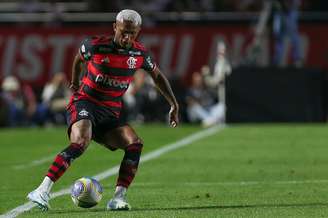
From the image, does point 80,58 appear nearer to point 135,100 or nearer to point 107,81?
point 107,81

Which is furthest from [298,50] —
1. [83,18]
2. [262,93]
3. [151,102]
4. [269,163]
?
[269,163]

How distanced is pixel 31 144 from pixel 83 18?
31.6 ft

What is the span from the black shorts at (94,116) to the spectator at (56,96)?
18.4 m

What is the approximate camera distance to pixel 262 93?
26.0 meters

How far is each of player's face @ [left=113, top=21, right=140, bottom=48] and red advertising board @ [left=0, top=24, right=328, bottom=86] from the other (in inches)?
759

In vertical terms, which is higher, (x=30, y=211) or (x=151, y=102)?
(x=30, y=211)

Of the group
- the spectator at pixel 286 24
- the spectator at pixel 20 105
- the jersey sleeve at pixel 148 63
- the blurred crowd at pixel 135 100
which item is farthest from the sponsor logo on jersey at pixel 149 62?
the spectator at pixel 20 105

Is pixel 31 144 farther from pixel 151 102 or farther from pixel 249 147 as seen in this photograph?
pixel 151 102

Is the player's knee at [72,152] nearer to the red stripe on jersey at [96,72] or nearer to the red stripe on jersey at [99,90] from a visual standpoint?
the red stripe on jersey at [99,90]

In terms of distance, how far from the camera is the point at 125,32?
10.2 m

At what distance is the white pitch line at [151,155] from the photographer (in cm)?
1023

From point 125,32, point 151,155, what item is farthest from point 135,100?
point 125,32

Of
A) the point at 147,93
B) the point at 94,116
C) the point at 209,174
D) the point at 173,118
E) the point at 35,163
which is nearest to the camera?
the point at 94,116

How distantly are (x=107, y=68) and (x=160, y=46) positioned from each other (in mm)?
19794
